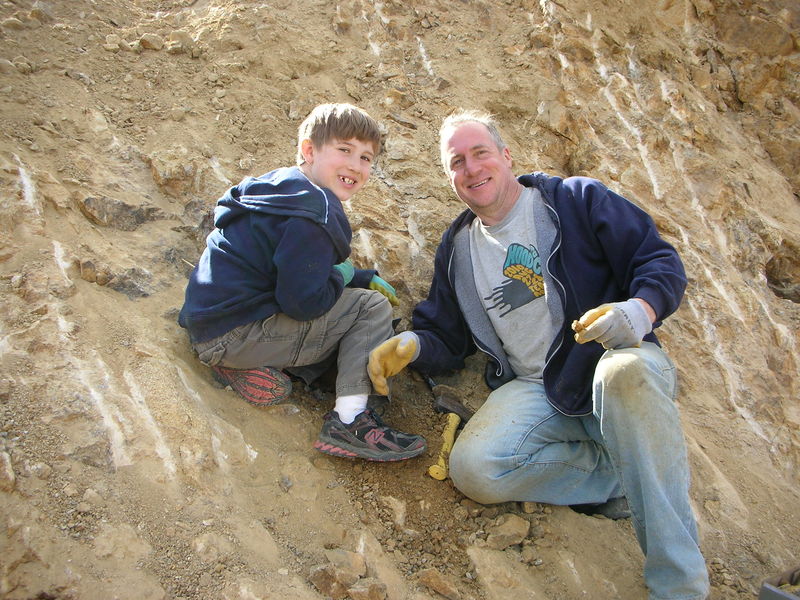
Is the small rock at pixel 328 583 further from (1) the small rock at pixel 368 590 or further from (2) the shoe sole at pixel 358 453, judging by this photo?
(2) the shoe sole at pixel 358 453

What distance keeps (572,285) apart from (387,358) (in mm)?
935

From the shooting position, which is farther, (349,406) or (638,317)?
(349,406)

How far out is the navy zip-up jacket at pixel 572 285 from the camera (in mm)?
2496

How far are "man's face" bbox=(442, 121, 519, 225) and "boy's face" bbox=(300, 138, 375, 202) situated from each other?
0.55 meters

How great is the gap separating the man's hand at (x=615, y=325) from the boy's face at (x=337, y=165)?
1.20 m

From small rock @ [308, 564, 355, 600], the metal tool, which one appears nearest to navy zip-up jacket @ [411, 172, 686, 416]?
the metal tool

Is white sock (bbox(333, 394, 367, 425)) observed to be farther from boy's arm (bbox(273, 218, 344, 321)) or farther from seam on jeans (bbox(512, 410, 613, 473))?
→ seam on jeans (bbox(512, 410, 613, 473))

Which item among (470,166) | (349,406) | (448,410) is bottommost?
(448,410)

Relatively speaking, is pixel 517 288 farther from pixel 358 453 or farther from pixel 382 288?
pixel 358 453

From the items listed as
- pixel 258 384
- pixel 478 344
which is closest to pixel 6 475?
pixel 258 384

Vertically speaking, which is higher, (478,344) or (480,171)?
(480,171)

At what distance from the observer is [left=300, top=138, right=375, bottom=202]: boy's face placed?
2576mm

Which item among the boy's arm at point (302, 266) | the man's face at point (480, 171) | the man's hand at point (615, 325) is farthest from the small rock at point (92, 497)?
the man's face at point (480, 171)

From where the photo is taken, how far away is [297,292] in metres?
2.33
